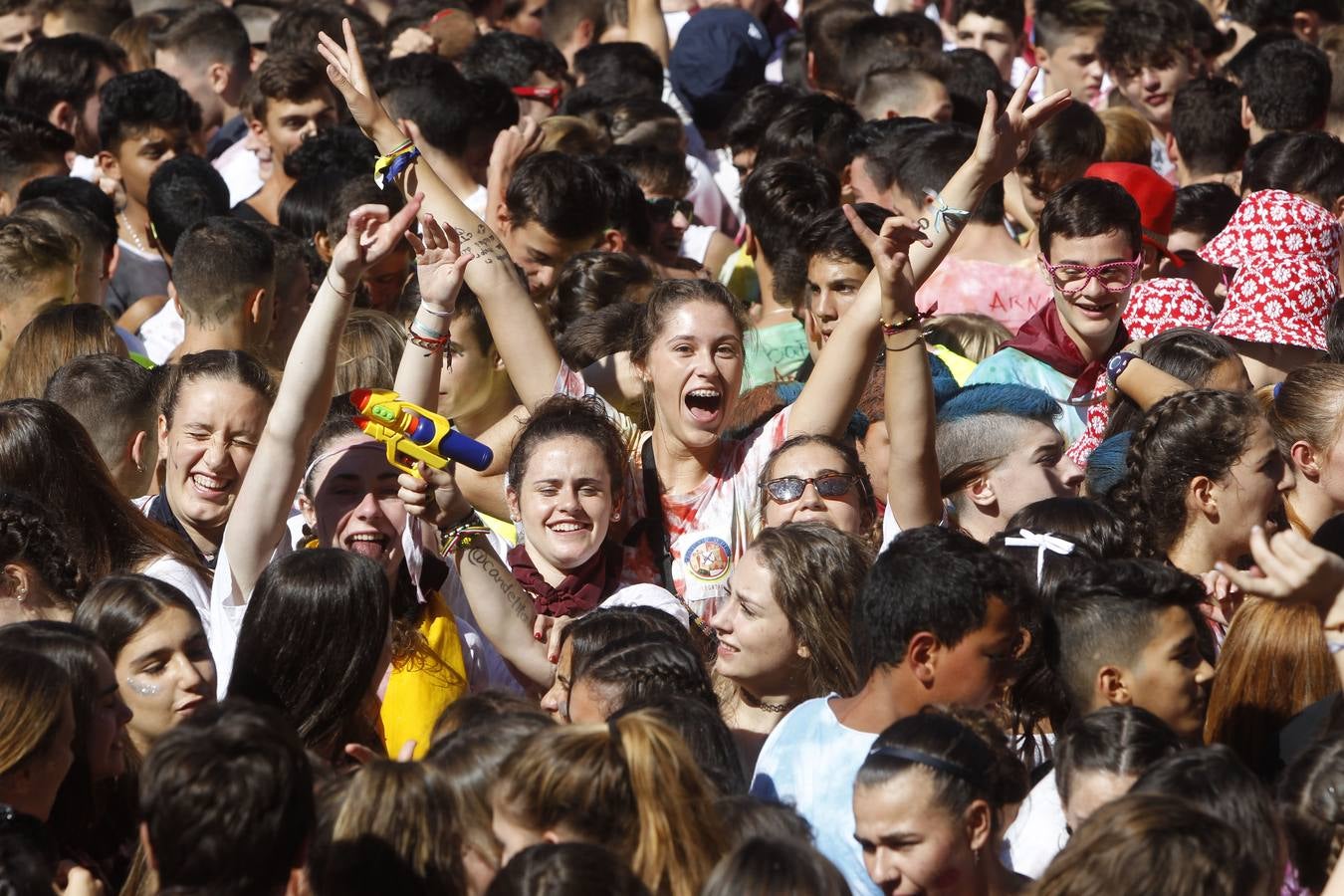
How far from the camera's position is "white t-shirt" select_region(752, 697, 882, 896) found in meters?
3.61

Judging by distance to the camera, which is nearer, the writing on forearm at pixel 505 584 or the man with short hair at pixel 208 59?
the writing on forearm at pixel 505 584

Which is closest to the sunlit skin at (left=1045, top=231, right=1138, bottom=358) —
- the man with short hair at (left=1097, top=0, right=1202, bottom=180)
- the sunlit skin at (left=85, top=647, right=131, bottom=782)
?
the sunlit skin at (left=85, top=647, right=131, bottom=782)

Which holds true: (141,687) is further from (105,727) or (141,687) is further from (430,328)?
(430,328)

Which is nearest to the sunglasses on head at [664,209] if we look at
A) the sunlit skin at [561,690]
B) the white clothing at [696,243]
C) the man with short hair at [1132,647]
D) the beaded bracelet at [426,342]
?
the white clothing at [696,243]

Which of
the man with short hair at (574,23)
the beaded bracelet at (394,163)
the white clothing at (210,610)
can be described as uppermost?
the beaded bracelet at (394,163)

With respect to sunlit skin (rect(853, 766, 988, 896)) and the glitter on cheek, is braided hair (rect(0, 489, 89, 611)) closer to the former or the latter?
the glitter on cheek

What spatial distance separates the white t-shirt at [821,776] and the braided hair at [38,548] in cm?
177

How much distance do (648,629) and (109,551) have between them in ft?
4.98

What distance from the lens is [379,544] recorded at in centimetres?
469

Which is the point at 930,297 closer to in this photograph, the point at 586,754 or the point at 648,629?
the point at 648,629

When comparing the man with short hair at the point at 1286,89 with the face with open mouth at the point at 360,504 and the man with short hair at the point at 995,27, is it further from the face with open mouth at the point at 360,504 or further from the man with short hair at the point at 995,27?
the face with open mouth at the point at 360,504

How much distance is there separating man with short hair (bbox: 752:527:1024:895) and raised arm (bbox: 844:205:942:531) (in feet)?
2.01

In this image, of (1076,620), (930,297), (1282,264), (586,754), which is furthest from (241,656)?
(1282,264)

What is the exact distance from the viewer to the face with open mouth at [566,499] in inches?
190
